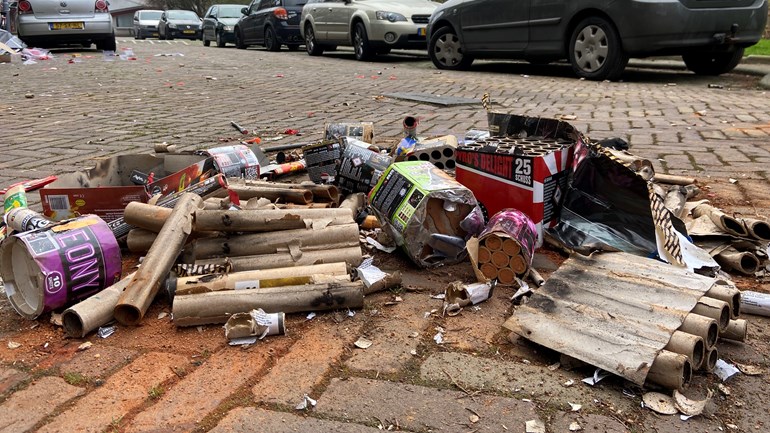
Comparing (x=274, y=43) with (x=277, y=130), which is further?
(x=274, y=43)

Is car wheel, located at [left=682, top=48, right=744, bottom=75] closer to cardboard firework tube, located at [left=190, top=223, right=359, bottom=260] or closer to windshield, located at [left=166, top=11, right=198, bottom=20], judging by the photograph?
cardboard firework tube, located at [left=190, top=223, right=359, bottom=260]

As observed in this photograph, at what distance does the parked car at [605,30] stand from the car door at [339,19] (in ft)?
9.55

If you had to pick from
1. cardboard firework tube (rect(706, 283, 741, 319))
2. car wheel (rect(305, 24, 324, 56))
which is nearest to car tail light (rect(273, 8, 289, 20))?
car wheel (rect(305, 24, 324, 56))

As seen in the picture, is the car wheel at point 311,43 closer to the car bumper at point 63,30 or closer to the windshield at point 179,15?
the car bumper at point 63,30

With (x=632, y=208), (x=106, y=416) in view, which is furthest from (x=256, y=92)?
(x=106, y=416)

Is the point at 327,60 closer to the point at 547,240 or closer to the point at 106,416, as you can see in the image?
the point at 547,240

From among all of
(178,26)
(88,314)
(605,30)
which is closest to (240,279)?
(88,314)

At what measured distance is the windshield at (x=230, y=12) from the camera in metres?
21.9

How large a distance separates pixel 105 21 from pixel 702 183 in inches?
538

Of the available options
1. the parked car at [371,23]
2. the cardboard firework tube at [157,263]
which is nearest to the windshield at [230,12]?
the parked car at [371,23]

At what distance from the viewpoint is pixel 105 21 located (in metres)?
14.2

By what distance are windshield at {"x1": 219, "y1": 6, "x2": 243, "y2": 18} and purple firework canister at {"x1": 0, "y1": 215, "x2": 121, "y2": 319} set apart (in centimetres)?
2092

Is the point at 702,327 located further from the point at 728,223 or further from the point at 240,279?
the point at 240,279

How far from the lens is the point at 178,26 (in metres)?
29.1
